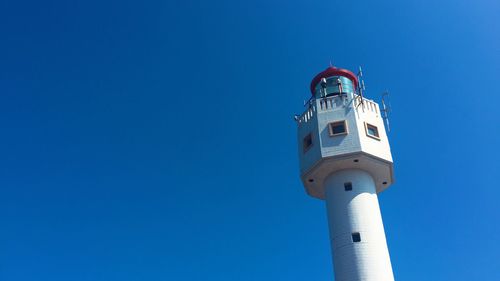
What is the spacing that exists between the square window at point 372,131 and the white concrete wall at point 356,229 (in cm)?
286

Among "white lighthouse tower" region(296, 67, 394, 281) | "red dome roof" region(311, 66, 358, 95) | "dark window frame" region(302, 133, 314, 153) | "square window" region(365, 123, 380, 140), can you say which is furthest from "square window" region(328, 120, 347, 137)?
"red dome roof" region(311, 66, 358, 95)

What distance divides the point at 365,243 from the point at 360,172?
5915mm

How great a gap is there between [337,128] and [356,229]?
25.6 ft

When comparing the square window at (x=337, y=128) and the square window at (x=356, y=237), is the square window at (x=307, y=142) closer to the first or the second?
the square window at (x=337, y=128)

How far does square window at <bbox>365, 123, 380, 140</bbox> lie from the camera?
1355 inches

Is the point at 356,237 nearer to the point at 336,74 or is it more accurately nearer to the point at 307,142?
the point at 307,142

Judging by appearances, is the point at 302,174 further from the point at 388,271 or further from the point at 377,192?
the point at 388,271

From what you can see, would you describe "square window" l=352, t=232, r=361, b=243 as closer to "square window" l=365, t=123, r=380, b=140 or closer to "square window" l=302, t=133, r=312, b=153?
"square window" l=365, t=123, r=380, b=140

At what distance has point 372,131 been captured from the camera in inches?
1382

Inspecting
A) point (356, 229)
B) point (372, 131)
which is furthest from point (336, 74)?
point (356, 229)

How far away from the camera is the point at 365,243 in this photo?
99.4 feet

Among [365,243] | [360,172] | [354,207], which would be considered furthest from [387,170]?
[365,243]

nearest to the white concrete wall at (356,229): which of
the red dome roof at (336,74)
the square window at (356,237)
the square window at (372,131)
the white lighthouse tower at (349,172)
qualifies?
the white lighthouse tower at (349,172)

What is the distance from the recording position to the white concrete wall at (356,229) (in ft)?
97.0
